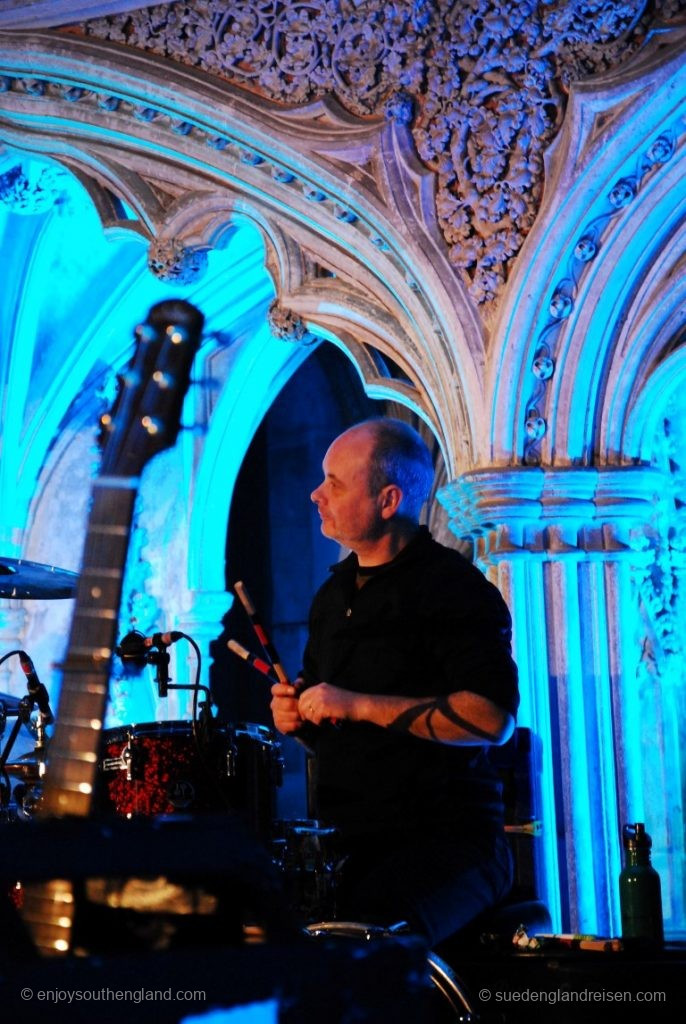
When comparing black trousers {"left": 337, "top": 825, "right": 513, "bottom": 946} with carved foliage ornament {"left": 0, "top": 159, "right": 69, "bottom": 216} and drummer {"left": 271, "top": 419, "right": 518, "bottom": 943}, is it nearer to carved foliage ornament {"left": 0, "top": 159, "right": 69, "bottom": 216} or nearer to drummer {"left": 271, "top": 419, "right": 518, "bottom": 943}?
drummer {"left": 271, "top": 419, "right": 518, "bottom": 943}

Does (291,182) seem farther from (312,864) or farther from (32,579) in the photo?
(312,864)

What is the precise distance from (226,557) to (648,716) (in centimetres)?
505

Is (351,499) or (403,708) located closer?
(403,708)

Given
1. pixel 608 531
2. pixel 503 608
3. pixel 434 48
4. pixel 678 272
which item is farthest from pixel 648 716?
pixel 503 608

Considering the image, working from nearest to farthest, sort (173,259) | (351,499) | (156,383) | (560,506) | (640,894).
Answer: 1. (156,383)
2. (351,499)
3. (640,894)
4. (560,506)
5. (173,259)

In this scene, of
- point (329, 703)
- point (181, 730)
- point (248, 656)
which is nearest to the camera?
point (329, 703)

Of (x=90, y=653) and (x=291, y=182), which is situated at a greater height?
(x=291, y=182)

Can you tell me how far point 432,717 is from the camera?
275 centimetres

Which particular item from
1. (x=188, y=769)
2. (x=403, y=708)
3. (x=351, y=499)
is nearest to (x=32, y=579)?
(x=188, y=769)

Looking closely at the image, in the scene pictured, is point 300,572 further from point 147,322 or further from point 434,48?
point 147,322

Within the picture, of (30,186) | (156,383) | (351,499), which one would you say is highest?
(30,186)

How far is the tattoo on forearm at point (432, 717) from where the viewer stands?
2744mm

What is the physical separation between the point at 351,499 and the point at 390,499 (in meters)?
0.09

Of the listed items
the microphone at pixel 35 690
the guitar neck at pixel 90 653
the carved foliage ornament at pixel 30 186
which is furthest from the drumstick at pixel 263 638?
the carved foliage ornament at pixel 30 186
